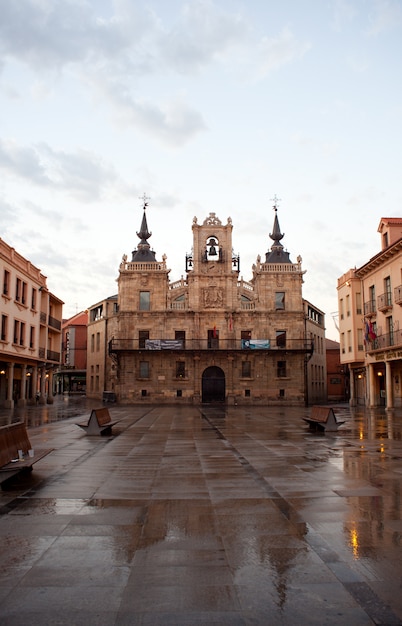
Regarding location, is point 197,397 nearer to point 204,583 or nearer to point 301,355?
point 301,355

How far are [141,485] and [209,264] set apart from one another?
44045mm

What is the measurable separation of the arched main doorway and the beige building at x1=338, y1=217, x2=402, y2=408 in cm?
1171

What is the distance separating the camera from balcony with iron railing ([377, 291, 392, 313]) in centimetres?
3575

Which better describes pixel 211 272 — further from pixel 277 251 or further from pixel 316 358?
pixel 316 358

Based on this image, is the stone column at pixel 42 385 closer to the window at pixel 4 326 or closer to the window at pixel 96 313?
the window at pixel 4 326

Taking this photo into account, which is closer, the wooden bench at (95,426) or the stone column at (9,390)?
the wooden bench at (95,426)

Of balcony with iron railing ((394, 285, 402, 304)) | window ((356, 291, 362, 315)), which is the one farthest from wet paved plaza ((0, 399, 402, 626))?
window ((356, 291, 362, 315))

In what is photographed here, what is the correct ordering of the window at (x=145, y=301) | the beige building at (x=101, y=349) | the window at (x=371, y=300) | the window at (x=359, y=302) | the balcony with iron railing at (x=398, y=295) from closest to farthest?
1. the balcony with iron railing at (x=398, y=295)
2. the window at (x=371, y=300)
3. the window at (x=359, y=302)
4. the window at (x=145, y=301)
5. the beige building at (x=101, y=349)

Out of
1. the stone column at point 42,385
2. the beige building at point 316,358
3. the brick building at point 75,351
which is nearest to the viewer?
the stone column at point 42,385

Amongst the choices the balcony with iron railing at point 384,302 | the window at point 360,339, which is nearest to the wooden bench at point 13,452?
the balcony with iron railing at point 384,302

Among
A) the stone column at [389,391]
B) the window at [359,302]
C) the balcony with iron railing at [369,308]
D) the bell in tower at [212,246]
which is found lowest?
the stone column at [389,391]

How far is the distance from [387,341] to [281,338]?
16351 millimetres

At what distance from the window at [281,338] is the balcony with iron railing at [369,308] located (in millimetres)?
12632

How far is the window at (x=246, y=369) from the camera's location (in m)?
50.9
